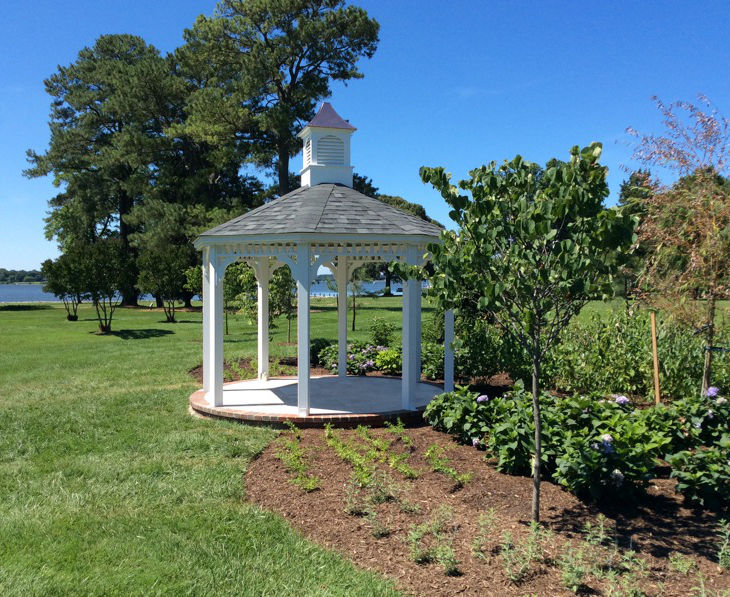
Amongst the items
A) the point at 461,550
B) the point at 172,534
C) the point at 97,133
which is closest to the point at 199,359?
the point at 172,534

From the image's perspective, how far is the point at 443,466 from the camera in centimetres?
636

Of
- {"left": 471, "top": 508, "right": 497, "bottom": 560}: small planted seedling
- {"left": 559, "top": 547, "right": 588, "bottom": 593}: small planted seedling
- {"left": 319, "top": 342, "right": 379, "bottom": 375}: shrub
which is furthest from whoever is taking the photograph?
{"left": 319, "top": 342, "right": 379, "bottom": 375}: shrub

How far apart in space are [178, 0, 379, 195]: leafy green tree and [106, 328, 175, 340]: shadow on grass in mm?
9400

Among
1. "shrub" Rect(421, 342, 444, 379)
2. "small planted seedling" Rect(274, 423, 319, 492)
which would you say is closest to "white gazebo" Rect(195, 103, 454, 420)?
"shrub" Rect(421, 342, 444, 379)

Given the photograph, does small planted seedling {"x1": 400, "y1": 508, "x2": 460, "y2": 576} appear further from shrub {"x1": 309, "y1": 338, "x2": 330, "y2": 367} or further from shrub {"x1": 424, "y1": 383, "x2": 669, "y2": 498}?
shrub {"x1": 309, "y1": 338, "x2": 330, "y2": 367}

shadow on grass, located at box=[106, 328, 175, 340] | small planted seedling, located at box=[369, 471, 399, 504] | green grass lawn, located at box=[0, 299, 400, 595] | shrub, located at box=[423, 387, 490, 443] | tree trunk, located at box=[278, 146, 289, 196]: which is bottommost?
green grass lawn, located at box=[0, 299, 400, 595]

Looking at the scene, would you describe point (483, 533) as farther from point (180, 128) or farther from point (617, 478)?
point (180, 128)

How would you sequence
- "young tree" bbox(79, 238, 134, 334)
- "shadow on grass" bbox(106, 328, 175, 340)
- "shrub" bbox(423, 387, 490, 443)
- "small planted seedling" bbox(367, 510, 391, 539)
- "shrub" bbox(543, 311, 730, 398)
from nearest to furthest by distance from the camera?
"small planted seedling" bbox(367, 510, 391, 539) < "shrub" bbox(423, 387, 490, 443) < "shrub" bbox(543, 311, 730, 398) < "shadow on grass" bbox(106, 328, 175, 340) < "young tree" bbox(79, 238, 134, 334)

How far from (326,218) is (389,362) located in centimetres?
476

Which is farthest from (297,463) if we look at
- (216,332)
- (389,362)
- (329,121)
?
(329,121)

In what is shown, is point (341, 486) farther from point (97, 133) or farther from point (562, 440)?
point (97, 133)

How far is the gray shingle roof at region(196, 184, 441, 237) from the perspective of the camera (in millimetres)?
8789

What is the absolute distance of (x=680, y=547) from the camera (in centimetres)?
463

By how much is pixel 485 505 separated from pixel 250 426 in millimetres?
4312
